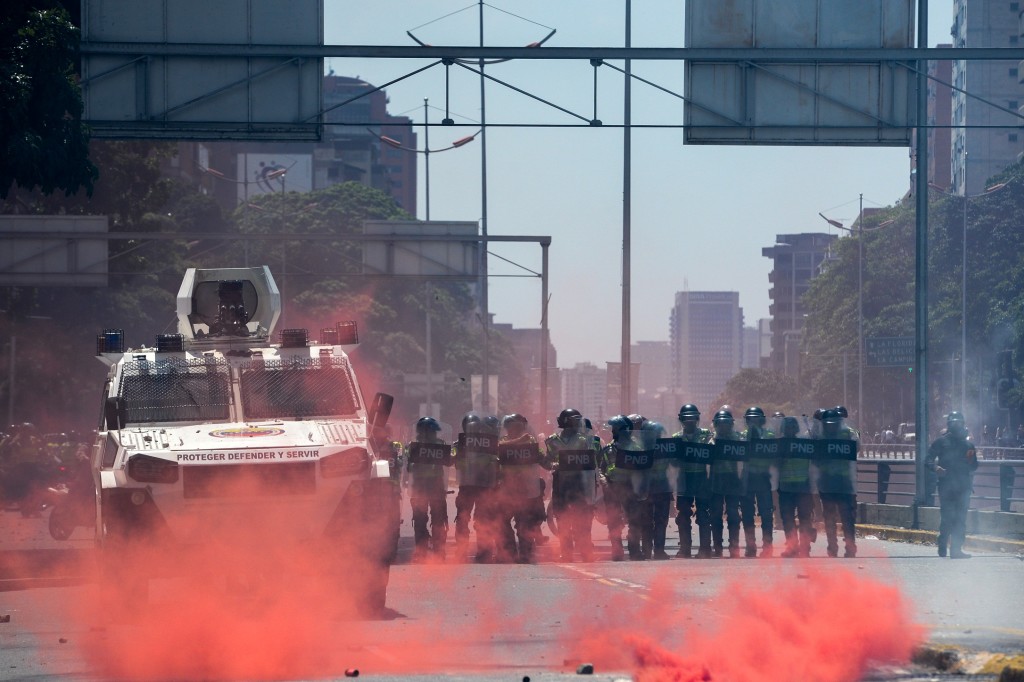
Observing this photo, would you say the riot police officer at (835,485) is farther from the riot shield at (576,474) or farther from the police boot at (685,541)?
the riot shield at (576,474)

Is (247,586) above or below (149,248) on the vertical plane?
below

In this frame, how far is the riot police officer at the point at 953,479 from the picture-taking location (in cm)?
1908

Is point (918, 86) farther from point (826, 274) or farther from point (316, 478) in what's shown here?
point (826, 274)

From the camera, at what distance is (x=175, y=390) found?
13.7 meters

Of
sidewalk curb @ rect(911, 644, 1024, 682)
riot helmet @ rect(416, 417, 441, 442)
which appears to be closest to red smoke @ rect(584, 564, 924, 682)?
sidewalk curb @ rect(911, 644, 1024, 682)

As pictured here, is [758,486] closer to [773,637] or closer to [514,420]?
[514,420]

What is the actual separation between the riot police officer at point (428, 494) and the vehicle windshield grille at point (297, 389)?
18.8 feet

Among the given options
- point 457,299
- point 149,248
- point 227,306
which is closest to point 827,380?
point 457,299

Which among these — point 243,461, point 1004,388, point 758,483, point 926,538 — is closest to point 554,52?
point 758,483

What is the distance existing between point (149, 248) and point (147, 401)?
4006 cm

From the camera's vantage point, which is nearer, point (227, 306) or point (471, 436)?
point (227, 306)

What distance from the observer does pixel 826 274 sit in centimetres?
9694

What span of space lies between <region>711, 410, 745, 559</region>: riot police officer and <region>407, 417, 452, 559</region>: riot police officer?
11.9ft

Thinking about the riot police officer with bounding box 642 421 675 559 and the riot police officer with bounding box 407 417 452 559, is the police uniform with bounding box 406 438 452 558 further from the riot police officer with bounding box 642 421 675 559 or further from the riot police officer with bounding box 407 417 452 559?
the riot police officer with bounding box 642 421 675 559
